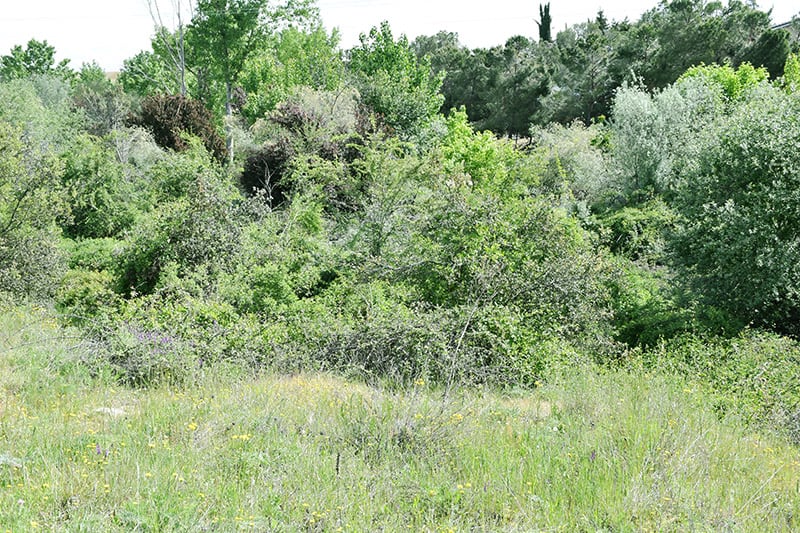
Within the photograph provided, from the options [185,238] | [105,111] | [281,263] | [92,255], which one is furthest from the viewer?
[105,111]

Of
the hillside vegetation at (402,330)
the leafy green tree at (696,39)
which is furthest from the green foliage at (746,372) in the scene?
the leafy green tree at (696,39)

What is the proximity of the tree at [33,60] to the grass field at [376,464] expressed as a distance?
Answer: 63305 millimetres

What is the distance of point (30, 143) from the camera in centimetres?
1471

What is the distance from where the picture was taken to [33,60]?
59656 millimetres

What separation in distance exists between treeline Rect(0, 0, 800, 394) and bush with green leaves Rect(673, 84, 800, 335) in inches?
1.5

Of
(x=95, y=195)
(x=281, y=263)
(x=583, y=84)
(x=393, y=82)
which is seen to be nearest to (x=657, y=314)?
(x=281, y=263)

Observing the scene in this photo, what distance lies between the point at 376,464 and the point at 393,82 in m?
25.3

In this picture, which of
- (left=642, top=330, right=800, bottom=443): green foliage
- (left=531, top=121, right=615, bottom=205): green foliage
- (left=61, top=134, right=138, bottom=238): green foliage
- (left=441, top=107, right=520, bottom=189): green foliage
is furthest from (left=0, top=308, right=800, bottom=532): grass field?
(left=61, top=134, right=138, bottom=238): green foliage

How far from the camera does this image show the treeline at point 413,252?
26.5 ft

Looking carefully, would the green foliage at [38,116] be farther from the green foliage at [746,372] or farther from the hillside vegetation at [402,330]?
the green foliage at [746,372]

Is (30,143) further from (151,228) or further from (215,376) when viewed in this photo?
(215,376)

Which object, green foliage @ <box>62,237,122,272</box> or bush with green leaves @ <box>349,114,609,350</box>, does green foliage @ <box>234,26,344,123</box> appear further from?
bush with green leaves @ <box>349,114,609,350</box>

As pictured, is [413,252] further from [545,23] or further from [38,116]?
[545,23]

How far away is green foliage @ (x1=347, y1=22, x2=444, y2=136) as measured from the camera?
2511 cm
